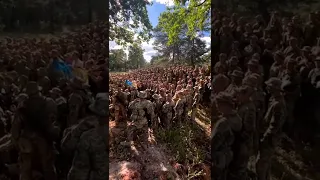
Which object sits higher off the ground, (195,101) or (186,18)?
(186,18)

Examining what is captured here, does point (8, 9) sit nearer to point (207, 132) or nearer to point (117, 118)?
point (117, 118)

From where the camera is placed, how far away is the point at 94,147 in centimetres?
294

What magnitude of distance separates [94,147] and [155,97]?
2155 mm

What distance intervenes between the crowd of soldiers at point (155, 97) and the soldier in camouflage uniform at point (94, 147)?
1623mm

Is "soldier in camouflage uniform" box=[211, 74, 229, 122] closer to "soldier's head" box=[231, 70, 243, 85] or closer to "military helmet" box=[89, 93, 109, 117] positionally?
"soldier's head" box=[231, 70, 243, 85]

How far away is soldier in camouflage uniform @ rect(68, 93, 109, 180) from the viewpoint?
293 centimetres

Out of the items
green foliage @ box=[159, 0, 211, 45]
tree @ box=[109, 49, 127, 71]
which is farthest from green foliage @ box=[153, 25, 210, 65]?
tree @ box=[109, 49, 127, 71]

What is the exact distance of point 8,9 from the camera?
122 inches

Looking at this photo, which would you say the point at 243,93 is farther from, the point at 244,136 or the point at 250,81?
the point at 244,136

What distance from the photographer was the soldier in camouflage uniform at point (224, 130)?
2.86 metres

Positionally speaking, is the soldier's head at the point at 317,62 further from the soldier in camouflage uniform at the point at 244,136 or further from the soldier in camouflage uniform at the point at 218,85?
the soldier in camouflage uniform at the point at 218,85

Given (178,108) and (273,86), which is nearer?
(273,86)

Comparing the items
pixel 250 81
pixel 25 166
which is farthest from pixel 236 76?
pixel 25 166

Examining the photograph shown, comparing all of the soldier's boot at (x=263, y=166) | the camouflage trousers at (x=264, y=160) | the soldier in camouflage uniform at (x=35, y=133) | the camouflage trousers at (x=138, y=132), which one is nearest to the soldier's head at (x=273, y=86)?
the camouflage trousers at (x=264, y=160)
